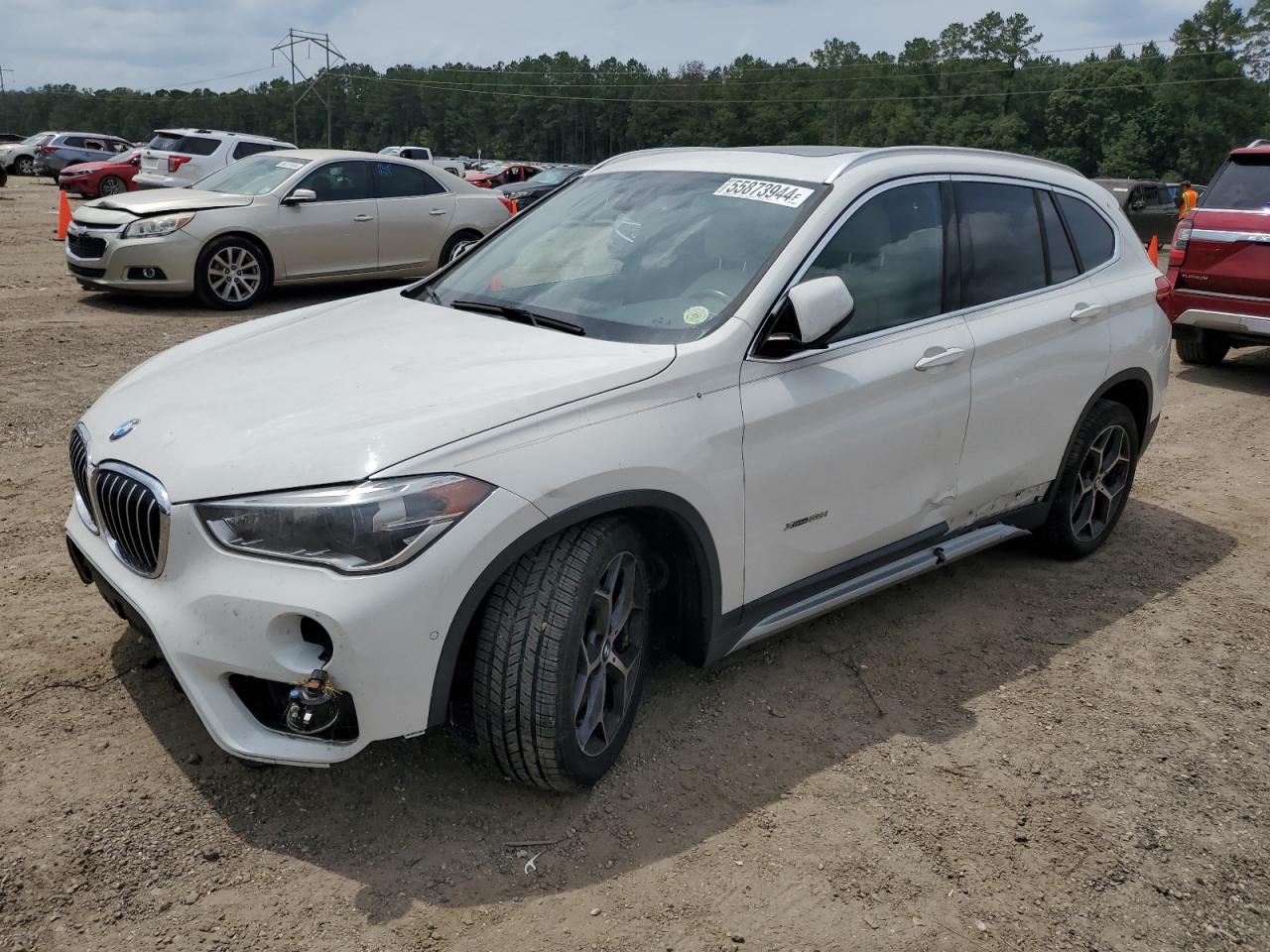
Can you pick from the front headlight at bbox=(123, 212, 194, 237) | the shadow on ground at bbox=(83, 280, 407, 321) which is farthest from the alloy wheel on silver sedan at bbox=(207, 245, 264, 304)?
the front headlight at bbox=(123, 212, 194, 237)

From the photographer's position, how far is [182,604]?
283 centimetres

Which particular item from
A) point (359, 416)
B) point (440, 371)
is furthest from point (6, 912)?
point (440, 371)

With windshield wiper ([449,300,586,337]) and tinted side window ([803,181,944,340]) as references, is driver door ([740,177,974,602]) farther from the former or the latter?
windshield wiper ([449,300,586,337])

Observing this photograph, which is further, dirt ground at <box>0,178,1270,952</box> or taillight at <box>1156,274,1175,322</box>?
taillight at <box>1156,274,1175,322</box>

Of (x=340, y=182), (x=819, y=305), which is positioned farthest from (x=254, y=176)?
(x=819, y=305)

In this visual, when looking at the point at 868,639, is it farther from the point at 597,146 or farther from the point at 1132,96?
the point at 597,146

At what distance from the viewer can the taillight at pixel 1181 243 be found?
936 cm

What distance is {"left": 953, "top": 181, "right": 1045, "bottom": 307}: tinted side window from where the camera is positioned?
428 centimetres

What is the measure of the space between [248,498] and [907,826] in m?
2.06

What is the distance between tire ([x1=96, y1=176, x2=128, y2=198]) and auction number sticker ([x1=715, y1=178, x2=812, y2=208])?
25419 millimetres

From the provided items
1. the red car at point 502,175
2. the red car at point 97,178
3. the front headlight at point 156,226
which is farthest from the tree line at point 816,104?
the front headlight at point 156,226

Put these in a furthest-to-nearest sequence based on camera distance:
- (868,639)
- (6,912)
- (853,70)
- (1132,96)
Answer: (853,70), (1132,96), (868,639), (6,912)

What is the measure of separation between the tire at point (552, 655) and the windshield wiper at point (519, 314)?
2.45 ft

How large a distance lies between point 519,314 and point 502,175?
2836cm
